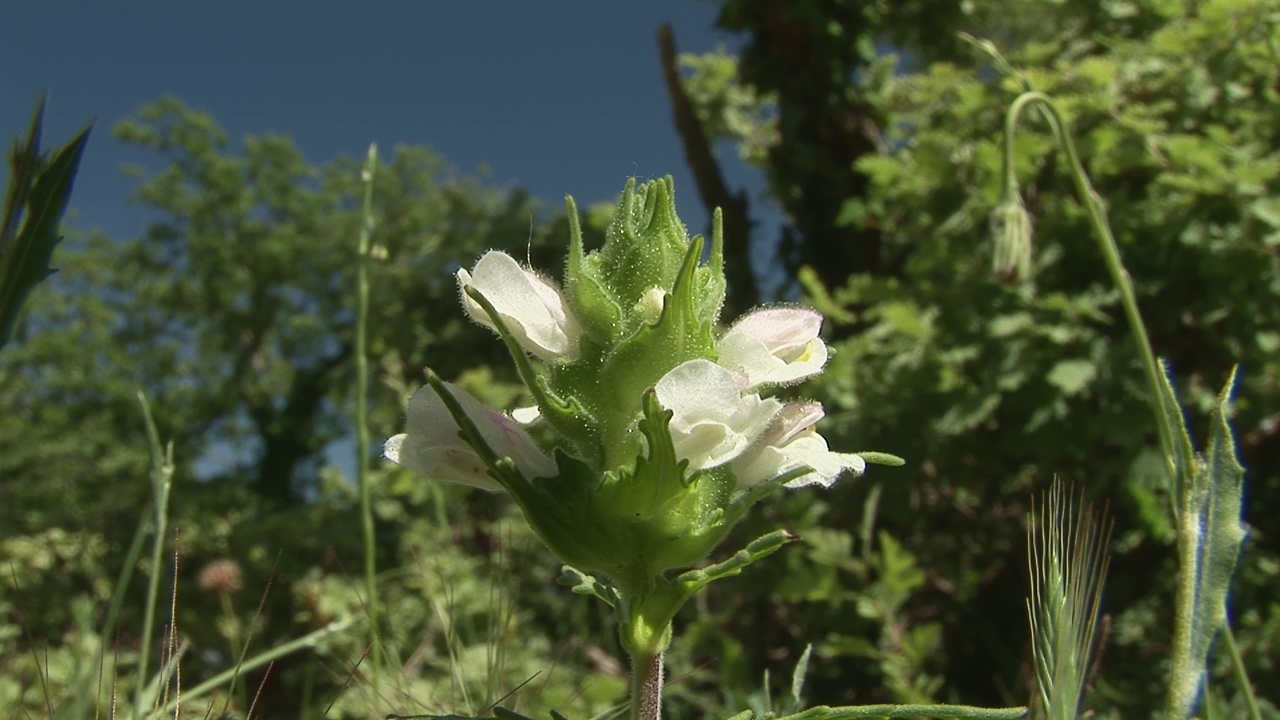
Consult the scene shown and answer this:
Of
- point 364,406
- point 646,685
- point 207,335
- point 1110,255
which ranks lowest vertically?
point 646,685

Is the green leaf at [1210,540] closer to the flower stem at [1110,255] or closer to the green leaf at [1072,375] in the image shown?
the flower stem at [1110,255]

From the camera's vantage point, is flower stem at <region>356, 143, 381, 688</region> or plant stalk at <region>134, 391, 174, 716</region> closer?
plant stalk at <region>134, 391, 174, 716</region>

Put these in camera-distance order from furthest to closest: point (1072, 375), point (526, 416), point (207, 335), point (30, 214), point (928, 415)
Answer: point (207, 335), point (928, 415), point (1072, 375), point (526, 416), point (30, 214)

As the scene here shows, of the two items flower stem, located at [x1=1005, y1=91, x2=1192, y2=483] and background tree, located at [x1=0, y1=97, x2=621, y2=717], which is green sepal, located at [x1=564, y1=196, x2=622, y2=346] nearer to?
flower stem, located at [x1=1005, y1=91, x2=1192, y2=483]

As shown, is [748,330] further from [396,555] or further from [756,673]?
[396,555]

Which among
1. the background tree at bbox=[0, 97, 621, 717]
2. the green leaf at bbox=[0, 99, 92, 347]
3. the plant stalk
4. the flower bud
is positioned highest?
the background tree at bbox=[0, 97, 621, 717]

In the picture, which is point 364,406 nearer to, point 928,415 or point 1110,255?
point 1110,255

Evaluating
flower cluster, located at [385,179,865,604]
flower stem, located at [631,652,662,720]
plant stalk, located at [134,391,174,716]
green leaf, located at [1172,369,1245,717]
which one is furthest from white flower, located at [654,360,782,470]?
plant stalk, located at [134,391,174,716]

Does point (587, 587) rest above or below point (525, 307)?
below

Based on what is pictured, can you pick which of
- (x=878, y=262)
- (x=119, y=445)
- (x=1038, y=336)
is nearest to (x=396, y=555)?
(x=878, y=262)

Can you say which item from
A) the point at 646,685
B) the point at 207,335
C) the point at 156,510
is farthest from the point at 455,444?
the point at 207,335
